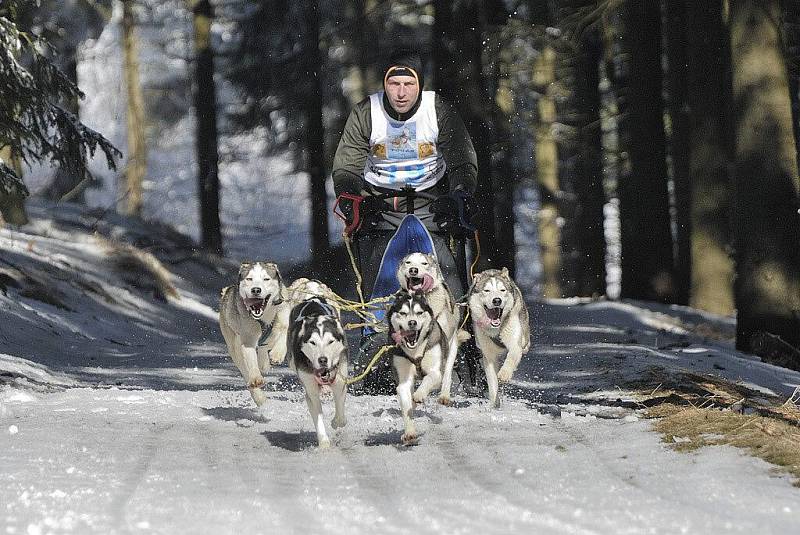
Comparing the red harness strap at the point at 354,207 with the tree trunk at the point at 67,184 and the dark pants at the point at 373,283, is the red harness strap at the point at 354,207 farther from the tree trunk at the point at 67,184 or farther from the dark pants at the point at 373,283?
the tree trunk at the point at 67,184

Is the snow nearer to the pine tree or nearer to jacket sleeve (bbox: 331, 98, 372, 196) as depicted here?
jacket sleeve (bbox: 331, 98, 372, 196)

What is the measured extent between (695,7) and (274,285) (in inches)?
510

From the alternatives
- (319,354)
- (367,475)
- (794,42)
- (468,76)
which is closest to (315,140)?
(468,76)

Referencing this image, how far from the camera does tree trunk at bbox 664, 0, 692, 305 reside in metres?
22.2

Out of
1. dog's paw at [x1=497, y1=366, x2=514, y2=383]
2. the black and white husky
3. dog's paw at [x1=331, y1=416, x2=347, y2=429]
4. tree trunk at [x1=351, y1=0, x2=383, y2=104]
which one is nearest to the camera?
the black and white husky

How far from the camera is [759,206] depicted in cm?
1334

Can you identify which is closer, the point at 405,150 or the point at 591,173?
the point at 405,150

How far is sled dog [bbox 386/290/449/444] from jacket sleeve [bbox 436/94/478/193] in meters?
1.67

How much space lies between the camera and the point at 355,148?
9.16 metres

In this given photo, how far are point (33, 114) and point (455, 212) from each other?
571cm

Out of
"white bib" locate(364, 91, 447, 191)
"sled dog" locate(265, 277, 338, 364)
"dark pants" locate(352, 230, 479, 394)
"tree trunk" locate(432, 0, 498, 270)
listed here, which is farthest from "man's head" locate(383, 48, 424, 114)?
"tree trunk" locate(432, 0, 498, 270)

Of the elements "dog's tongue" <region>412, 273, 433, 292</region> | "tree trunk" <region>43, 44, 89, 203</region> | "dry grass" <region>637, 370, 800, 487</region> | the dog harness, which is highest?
"tree trunk" <region>43, 44, 89, 203</region>

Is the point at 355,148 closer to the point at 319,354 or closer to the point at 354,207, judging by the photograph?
the point at 354,207

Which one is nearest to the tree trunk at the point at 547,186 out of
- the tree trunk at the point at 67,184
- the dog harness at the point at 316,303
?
the tree trunk at the point at 67,184
